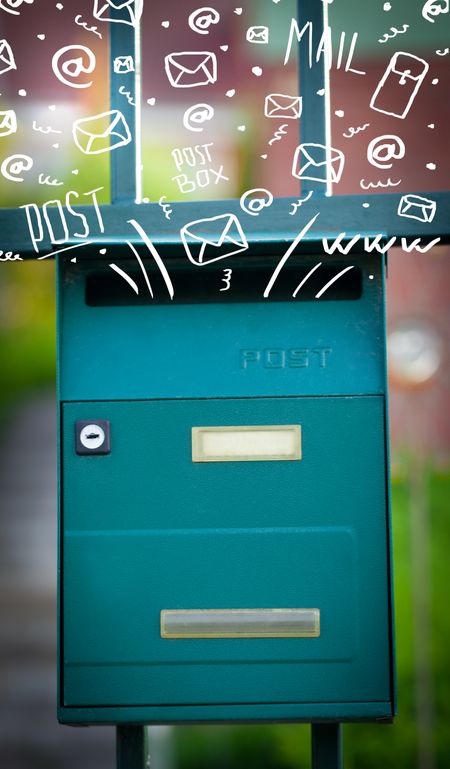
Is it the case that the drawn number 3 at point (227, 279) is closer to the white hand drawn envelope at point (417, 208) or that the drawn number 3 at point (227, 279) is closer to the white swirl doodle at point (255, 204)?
the white swirl doodle at point (255, 204)

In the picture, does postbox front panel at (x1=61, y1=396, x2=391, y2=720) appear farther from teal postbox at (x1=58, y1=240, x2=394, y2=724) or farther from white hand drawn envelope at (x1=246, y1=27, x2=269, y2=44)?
white hand drawn envelope at (x1=246, y1=27, x2=269, y2=44)

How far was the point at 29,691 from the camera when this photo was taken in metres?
6.35

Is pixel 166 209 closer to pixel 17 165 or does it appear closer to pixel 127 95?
pixel 127 95

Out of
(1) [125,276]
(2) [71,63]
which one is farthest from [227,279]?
(2) [71,63]

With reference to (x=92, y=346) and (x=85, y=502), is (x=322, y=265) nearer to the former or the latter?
(x=92, y=346)

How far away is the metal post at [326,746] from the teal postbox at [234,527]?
22cm

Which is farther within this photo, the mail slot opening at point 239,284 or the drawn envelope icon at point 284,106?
the drawn envelope icon at point 284,106

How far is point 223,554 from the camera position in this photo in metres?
1.93

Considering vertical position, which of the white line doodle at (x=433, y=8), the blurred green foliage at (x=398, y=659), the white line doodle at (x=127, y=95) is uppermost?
the white line doodle at (x=433, y=8)

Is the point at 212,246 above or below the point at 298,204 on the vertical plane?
below

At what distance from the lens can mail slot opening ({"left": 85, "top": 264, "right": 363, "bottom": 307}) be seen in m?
1.98

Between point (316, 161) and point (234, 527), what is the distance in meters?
0.84

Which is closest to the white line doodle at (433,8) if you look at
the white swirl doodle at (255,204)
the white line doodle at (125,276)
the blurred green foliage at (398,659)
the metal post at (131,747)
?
the white swirl doodle at (255,204)

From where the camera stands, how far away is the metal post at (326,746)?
2.10m
